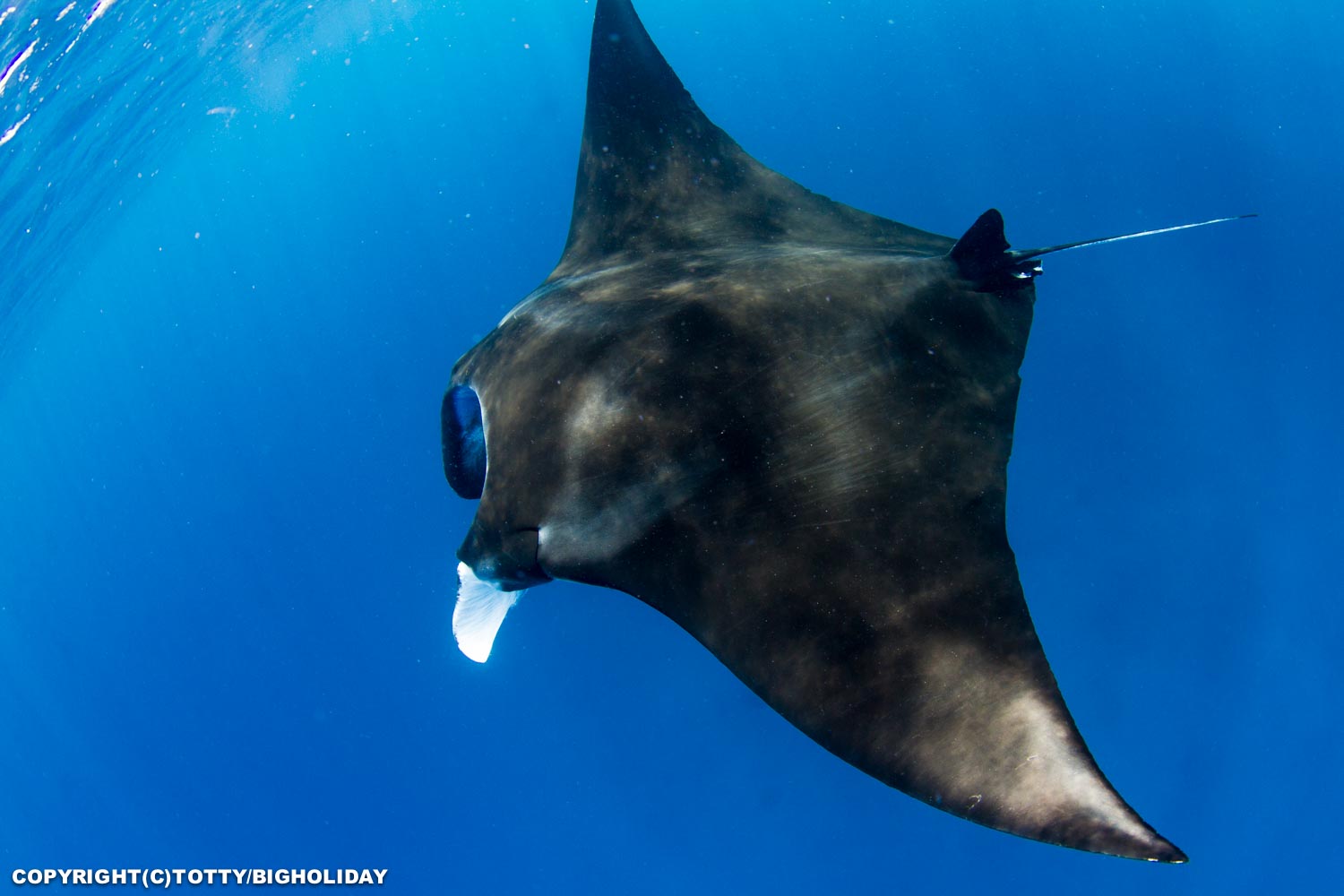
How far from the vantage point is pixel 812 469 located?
9.17 feet

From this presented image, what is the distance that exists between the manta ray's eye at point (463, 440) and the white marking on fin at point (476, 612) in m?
0.42

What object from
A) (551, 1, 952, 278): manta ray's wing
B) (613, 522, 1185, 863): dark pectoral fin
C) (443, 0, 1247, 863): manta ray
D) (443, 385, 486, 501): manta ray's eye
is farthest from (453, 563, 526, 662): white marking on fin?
(551, 1, 952, 278): manta ray's wing

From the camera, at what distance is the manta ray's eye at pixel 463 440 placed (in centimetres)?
360

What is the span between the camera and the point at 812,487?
2756mm

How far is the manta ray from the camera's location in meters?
2.15

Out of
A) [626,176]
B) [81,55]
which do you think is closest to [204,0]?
[81,55]

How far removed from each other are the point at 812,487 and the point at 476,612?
1.78 meters

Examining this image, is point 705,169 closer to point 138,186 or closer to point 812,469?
point 812,469

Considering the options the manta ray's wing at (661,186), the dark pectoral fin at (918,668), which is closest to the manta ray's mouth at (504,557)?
the dark pectoral fin at (918,668)

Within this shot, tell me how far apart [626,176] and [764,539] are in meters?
2.91

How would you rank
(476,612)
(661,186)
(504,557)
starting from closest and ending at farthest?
(504,557) → (476,612) → (661,186)

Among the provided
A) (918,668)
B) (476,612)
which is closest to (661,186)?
(476,612)

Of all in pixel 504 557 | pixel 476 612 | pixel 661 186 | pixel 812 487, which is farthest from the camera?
pixel 661 186

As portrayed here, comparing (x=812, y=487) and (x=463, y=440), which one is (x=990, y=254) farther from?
(x=463, y=440)
